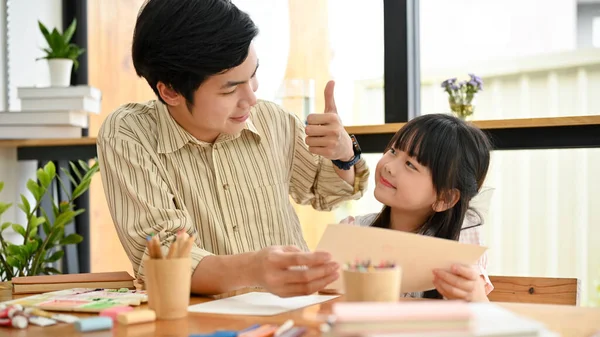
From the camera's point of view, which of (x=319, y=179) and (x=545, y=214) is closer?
(x=319, y=179)

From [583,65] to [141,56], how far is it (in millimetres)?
1612

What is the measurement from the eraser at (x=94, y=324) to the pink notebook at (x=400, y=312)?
0.47 meters

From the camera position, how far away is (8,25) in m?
2.99

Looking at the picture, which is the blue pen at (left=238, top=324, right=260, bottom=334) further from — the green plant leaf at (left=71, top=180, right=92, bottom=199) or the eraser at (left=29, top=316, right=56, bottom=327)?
the green plant leaf at (left=71, top=180, right=92, bottom=199)

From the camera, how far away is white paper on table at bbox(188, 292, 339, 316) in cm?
114

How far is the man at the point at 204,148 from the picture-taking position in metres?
1.52

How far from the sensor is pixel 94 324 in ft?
3.39

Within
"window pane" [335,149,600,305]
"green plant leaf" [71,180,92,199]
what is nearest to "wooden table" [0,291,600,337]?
"window pane" [335,149,600,305]

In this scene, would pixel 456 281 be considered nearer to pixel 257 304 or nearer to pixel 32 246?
pixel 257 304

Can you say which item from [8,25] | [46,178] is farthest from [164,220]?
[8,25]

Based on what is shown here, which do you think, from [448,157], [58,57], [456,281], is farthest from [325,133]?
[58,57]

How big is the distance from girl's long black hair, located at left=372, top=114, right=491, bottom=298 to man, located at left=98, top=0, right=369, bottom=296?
167 millimetres

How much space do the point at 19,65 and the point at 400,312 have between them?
275 cm

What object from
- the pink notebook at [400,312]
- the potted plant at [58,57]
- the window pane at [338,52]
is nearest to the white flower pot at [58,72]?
the potted plant at [58,57]
